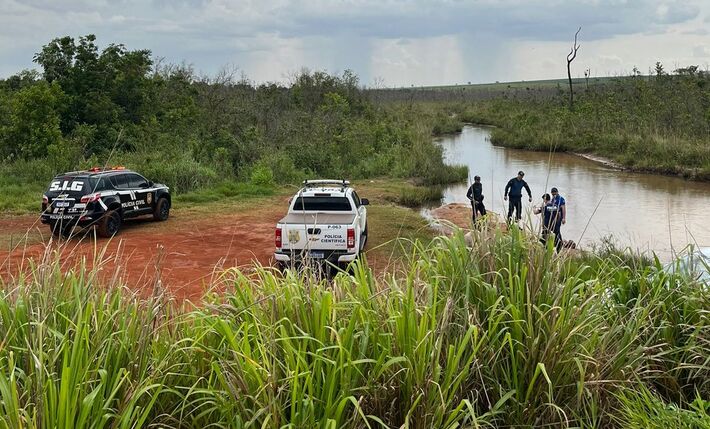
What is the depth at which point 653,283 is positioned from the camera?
514 centimetres

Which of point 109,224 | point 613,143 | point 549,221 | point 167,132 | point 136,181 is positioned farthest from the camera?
point 613,143

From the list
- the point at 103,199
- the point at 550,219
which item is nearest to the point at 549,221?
the point at 550,219

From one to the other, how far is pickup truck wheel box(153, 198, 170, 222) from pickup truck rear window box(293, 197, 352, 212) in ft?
20.5

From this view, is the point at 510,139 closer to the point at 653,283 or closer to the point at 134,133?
the point at 134,133

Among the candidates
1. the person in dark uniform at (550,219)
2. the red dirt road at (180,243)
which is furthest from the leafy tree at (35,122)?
the person in dark uniform at (550,219)

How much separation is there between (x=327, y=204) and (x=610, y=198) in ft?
51.8

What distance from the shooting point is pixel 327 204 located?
1277 centimetres

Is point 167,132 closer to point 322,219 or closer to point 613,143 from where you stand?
point 322,219

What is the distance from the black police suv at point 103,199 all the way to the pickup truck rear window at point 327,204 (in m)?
4.27

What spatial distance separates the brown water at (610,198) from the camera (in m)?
17.2

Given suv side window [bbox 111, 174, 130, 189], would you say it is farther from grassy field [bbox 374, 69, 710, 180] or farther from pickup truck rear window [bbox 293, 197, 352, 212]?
grassy field [bbox 374, 69, 710, 180]

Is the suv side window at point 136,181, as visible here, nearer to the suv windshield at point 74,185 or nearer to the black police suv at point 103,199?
the black police suv at point 103,199

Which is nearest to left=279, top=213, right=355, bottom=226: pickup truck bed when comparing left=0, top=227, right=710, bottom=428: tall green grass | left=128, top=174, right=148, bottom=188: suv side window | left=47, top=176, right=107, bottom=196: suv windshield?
left=47, top=176, right=107, bottom=196: suv windshield

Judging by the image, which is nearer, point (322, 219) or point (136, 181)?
point (322, 219)
